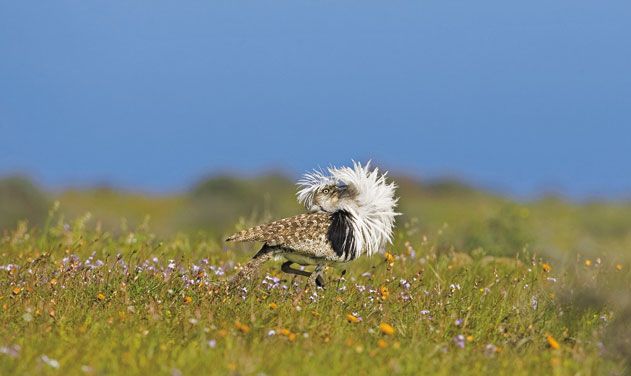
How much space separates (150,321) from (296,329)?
1.16 meters

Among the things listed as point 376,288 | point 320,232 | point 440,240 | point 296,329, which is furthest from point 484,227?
point 296,329

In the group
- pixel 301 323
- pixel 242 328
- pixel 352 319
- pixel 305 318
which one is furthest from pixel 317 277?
pixel 242 328

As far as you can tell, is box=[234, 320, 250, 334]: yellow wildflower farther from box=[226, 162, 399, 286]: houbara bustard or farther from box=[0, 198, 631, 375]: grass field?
box=[226, 162, 399, 286]: houbara bustard

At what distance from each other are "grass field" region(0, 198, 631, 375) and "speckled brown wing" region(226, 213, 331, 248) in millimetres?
467

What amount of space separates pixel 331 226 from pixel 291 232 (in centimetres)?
42

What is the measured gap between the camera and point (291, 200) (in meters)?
33.6

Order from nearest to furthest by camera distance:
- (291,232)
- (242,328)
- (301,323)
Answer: (242,328)
(301,323)
(291,232)

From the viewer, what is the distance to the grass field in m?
6.12

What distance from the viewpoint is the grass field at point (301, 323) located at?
6.12 metres

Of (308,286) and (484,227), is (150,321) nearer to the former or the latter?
(308,286)

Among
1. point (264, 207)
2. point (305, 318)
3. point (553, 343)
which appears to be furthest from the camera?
point (264, 207)

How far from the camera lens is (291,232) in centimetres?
810

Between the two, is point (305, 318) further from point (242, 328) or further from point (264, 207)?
point (264, 207)

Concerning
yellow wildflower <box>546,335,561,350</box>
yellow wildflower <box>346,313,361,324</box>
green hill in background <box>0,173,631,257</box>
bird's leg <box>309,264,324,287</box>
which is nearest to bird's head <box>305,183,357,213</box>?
bird's leg <box>309,264,324,287</box>
